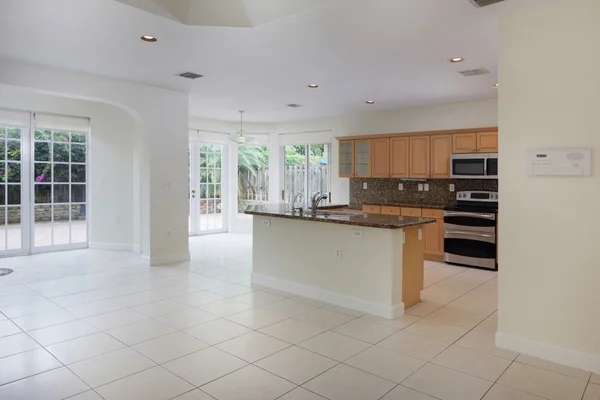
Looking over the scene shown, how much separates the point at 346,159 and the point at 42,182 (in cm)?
531

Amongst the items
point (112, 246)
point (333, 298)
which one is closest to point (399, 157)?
point (333, 298)

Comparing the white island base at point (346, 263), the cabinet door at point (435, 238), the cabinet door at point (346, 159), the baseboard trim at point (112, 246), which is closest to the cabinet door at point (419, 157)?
the cabinet door at point (435, 238)

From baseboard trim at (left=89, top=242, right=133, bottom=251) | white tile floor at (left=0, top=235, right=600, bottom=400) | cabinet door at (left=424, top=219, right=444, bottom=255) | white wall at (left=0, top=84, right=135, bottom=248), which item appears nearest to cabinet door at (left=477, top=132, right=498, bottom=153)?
cabinet door at (left=424, top=219, right=444, bottom=255)

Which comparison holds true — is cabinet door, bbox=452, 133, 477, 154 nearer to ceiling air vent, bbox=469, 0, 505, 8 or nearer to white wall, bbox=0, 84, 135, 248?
ceiling air vent, bbox=469, 0, 505, 8

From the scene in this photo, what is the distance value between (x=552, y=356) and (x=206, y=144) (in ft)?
25.9

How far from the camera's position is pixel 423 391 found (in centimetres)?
254

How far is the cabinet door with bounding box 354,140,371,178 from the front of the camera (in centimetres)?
761

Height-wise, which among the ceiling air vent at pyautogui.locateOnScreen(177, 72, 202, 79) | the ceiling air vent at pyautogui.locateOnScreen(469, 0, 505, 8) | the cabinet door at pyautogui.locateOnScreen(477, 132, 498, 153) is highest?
the ceiling air vent at pyautogui.locateOnScreen(177, 72, 202, 79)

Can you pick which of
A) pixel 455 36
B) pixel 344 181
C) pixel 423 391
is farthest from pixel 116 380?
pixel 344 181

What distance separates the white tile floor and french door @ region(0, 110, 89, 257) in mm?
1913

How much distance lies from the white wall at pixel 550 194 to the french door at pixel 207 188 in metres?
7.22

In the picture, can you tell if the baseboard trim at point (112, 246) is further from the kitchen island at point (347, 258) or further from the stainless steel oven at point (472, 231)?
the stainless steel oven at point (472, 231)

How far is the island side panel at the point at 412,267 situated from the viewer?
4121 millimetres

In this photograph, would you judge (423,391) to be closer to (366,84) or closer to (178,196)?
(366,84)
